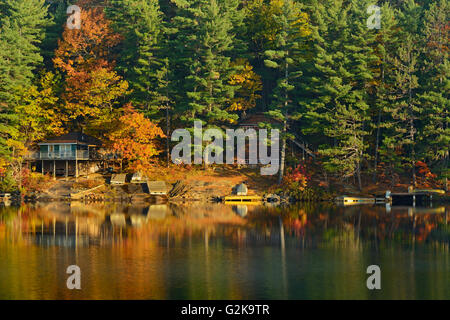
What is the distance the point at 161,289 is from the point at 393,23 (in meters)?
50.6

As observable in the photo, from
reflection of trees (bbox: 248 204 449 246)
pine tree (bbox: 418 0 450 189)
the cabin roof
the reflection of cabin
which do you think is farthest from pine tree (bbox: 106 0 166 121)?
pine tree (bbox: 418 0 450 189)

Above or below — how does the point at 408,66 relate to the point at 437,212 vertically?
above

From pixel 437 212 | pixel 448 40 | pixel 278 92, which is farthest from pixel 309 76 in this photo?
pixel 437 212

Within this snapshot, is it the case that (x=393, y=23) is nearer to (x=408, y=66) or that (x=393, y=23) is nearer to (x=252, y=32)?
(x=408, y=66)

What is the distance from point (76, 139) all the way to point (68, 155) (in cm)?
200

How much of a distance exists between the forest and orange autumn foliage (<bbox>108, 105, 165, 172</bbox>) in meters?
0.13

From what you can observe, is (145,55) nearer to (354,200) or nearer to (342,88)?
(342,88)

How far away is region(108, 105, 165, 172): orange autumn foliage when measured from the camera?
69.6 metres

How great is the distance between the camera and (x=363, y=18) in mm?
68688

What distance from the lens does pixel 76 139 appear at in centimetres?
7219

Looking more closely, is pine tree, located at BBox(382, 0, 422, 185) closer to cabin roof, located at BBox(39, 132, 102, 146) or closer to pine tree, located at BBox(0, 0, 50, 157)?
cabin roof, located at BBox(39, 132, 102, 146)

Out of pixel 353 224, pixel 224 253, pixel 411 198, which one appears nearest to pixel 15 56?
pixel 353 224

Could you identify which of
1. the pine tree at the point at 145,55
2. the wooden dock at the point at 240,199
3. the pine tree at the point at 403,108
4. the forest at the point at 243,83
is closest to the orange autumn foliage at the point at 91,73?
the forest at the point at 243,83

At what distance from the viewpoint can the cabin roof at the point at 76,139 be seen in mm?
72062
